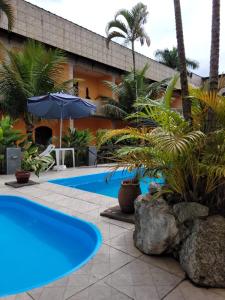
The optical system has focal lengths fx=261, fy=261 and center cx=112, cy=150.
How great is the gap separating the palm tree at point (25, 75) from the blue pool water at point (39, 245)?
668cm

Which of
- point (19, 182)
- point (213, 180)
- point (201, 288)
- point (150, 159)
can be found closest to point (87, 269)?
point (201, 288)

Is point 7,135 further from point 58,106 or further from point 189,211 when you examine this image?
point 189,211

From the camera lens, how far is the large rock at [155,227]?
2945 mm

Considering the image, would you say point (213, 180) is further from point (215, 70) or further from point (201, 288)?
point (215, 70)

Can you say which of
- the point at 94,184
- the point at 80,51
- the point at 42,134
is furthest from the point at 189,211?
the point at 42,134

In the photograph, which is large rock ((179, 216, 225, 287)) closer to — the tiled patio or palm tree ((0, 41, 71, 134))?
the tiled patio

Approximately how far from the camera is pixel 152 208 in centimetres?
310

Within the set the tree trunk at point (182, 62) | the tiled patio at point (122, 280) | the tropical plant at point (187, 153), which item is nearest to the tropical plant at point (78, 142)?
the tiled patio at point (122, 280)

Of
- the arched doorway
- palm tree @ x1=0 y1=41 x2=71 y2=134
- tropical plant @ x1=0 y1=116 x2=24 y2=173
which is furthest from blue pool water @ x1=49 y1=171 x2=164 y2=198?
the arched doorway

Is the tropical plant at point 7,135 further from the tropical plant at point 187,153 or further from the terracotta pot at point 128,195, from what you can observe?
the tropical plant at point 187,153

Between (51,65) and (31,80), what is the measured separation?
108 cm

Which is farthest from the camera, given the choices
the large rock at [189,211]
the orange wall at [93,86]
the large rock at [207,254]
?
the orange wall at [93,86]

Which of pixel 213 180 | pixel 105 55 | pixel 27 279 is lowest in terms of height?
pixel 27 279

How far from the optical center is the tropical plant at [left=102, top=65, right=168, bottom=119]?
1574 cm
